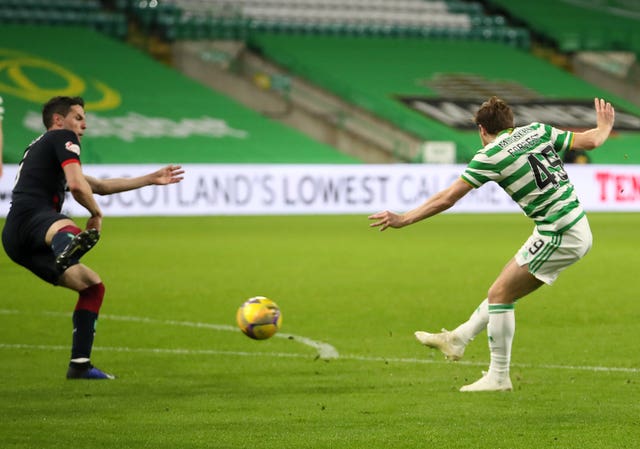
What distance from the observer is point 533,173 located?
8.44m

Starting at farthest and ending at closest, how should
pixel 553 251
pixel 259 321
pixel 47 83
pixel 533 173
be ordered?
pixel 47 83 → pixel 259 321 → pixel 553 251 → pixel 533 173

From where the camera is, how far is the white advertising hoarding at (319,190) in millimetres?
29500

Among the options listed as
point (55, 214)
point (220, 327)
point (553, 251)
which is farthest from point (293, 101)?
point (553, 251)

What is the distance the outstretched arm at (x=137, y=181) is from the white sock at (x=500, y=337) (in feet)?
7.99

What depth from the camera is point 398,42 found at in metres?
47.7

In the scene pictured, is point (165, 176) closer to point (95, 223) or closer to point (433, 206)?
point (95, 223)

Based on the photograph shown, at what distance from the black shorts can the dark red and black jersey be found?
9cm

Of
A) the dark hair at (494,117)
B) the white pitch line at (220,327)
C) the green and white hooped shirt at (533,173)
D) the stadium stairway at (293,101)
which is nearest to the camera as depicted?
the green and white hooped shirt at (533,173)

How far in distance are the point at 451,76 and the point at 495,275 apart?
28710 millimetres

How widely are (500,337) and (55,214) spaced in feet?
10.5

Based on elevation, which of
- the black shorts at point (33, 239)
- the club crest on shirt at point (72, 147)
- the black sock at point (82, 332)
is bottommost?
the black sock at point (82, 332)

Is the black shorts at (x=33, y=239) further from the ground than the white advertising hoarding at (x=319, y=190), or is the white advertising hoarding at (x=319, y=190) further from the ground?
the white advertising hoarding at (x=319, y=190)

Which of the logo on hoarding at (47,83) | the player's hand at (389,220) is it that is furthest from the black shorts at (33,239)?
the logo on hoarding at (47,83)

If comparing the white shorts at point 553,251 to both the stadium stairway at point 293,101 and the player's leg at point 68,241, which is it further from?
the stadium stairway at point 293,101
